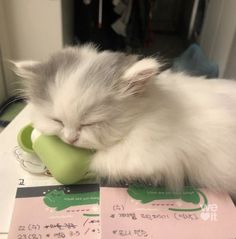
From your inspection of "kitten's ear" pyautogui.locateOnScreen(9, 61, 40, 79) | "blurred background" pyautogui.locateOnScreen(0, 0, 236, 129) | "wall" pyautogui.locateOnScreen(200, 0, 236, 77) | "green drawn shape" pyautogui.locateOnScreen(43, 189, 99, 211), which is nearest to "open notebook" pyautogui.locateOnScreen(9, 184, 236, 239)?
"green drawn shape" pyautogui.locateOnScreen(43, 189, 99, 211)

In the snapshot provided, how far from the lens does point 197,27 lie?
1.82m

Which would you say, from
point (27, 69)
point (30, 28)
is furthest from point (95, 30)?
point (27, 69)

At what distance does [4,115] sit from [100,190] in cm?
102

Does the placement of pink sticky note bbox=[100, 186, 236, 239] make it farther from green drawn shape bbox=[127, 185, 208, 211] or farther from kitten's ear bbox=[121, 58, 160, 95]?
kitten's ear bbox=[121, 58, 160, 95]

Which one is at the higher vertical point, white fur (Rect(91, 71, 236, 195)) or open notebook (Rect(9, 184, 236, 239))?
white fur (Rect(91, 71, 236, 195))

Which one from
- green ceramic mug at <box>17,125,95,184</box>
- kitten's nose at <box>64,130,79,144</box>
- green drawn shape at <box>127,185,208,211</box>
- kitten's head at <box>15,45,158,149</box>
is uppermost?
kitten's head at <box>15,45,158,149</box>

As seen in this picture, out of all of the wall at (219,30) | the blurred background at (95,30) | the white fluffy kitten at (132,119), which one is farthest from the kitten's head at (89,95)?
the wall at (219,30)

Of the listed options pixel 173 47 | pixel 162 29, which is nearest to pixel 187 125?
pixel 173 47

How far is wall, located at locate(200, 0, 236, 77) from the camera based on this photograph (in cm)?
143

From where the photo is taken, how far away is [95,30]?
4.96 ft

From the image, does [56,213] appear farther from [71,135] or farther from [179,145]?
[179,145]

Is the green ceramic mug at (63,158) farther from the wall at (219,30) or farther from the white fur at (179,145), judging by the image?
the wall at (219,30)

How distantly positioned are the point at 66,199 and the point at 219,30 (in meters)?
1.28

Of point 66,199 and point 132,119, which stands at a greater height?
point 132,119
